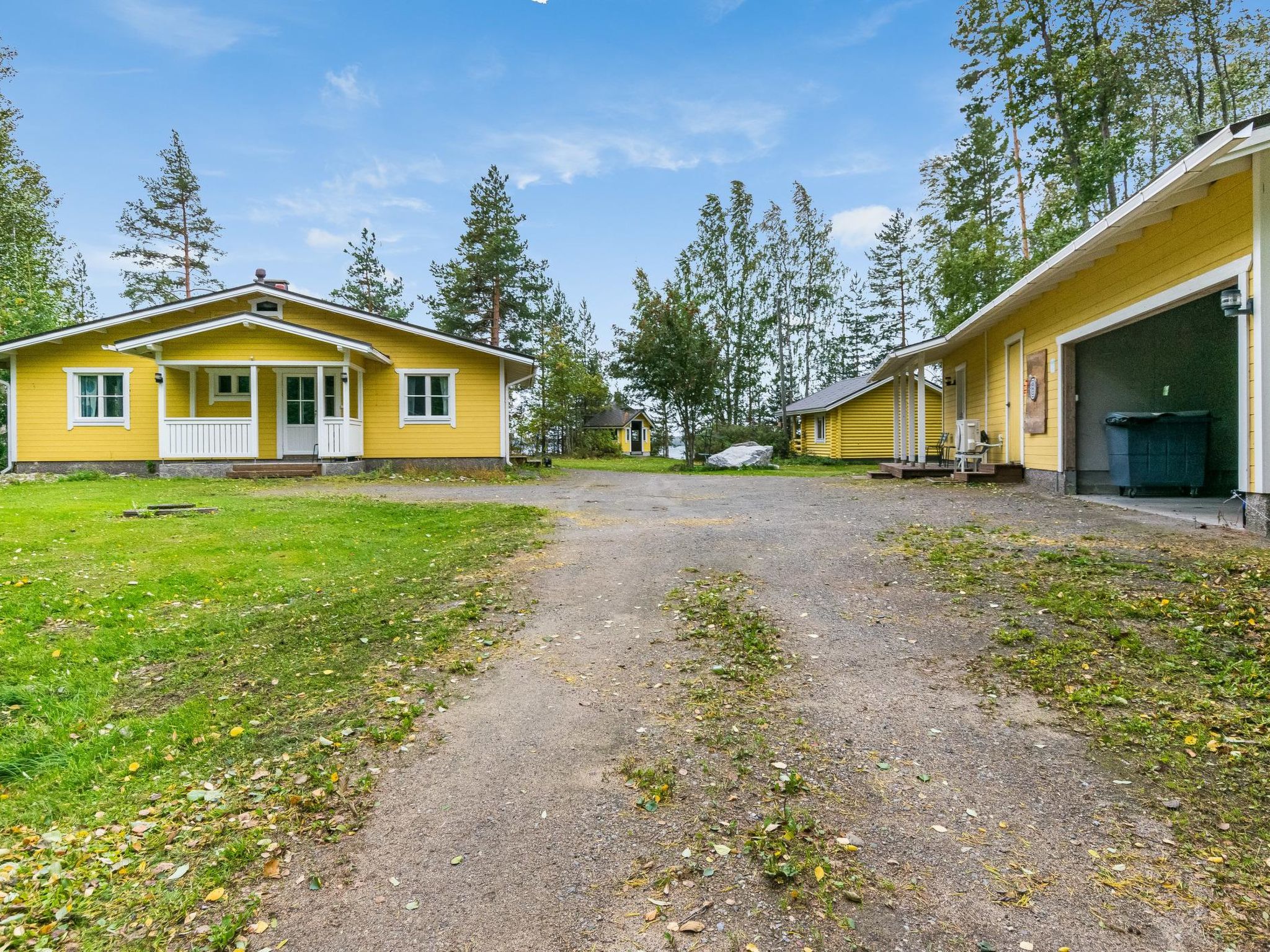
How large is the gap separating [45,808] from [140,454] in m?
17.3

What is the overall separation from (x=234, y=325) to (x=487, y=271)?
17.8 metres

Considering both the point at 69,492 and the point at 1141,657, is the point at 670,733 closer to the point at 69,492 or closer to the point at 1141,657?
the point at 1141,657

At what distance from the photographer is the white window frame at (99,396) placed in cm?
1591

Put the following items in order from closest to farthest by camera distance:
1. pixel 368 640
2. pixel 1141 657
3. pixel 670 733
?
pixel 670 733, pixel 1141 657, pixel 368 640

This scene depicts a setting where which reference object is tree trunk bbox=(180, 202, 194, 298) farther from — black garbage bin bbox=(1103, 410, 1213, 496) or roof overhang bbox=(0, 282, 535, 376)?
black garbage bin bbox=(1103, 410, 1213, 496)

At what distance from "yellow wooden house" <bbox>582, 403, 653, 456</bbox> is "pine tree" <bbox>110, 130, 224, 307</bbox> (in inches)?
987

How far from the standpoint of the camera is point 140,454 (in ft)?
52.8

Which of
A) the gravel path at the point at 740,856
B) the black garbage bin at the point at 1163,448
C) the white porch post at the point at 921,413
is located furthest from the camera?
the white porch post at the point at 921,413

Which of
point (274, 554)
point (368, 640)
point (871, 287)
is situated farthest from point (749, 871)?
point (871, 287)

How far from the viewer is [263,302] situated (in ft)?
53.9

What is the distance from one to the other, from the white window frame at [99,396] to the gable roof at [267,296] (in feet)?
3.05

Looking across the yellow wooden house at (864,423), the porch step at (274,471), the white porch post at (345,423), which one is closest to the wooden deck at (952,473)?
the yellow wooden house at (864,423)

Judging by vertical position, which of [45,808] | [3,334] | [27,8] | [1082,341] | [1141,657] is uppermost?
[27,8]

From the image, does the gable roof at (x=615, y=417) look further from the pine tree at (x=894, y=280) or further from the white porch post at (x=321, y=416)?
the white porch post at (x=321, y=416)
